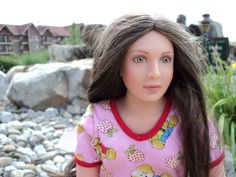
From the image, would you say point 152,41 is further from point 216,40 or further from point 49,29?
point 49,29

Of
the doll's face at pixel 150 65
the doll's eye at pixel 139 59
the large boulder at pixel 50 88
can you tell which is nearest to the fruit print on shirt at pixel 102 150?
the doll's face at pixel 150 65

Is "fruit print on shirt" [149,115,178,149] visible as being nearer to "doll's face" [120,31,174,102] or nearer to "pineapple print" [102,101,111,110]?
"doll's face" [120,31,174,102]

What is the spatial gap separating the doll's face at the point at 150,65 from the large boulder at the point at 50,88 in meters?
4.24

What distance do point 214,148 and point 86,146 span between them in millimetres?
490

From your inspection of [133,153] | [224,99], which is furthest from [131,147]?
[224,99]

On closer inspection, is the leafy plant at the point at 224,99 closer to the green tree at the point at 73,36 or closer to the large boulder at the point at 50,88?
the large boulder at the point at 50,88

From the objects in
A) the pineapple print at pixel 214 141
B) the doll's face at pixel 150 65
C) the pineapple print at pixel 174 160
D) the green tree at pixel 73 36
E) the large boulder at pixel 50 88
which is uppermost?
the doll's face at pixel 150 65

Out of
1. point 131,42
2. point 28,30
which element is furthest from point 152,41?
point 28,30

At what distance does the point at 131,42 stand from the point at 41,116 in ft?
13.4

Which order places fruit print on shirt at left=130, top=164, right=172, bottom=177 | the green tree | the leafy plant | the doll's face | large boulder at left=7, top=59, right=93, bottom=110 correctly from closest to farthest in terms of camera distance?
the doll's face, fruit print on shirt at left=130, top=164, right=172, bottom=177, the leafy plant, large boulder at left=7, top=59, right=93, bottom=110, the green tree

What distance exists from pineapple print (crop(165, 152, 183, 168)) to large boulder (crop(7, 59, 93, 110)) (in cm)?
422

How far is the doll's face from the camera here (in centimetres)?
146

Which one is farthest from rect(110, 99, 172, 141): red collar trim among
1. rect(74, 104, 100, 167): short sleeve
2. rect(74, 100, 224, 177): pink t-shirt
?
rect(74, 104, 100, 167): short sleeve

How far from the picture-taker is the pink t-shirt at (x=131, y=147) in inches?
60.7
